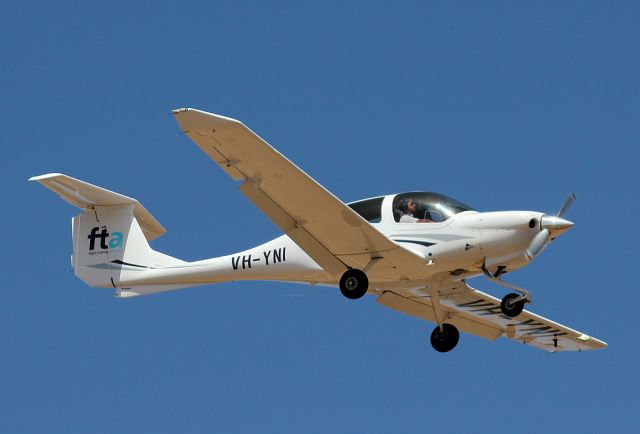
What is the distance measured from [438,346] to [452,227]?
2997mm

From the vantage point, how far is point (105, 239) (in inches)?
947

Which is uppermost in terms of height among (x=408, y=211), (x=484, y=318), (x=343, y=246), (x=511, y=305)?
(x=408, y=211)

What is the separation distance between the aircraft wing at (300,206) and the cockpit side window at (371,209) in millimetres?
554

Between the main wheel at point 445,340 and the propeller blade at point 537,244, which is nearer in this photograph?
the propeller blade at point 537,244

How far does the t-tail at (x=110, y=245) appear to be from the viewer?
23.9 meters

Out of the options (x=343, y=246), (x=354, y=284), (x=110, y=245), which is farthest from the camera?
(x=110, y=245)

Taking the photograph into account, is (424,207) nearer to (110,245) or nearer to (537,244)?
(537,244)

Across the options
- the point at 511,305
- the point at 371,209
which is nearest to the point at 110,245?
the point at 371,209

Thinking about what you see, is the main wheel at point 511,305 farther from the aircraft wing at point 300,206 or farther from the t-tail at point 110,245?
the t-tail at point 110,245

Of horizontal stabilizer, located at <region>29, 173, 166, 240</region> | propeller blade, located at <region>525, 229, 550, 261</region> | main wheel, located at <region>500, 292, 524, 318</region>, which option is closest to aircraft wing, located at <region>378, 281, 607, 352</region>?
main wheel, located at <region>500, 292, 524, 318</region>

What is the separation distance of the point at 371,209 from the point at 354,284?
1411mm

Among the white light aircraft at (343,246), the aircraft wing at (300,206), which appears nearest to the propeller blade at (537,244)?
the white light aircraft at (343,246)

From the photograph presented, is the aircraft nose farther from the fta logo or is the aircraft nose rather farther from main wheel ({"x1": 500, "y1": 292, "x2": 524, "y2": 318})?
the fta logo

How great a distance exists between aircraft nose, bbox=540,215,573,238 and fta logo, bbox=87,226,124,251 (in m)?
8.42
